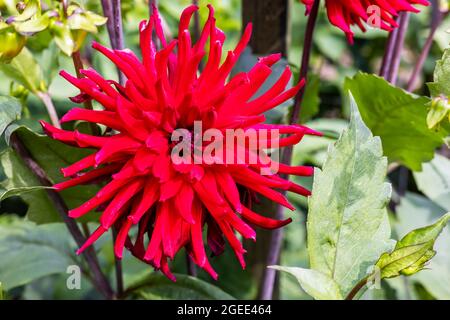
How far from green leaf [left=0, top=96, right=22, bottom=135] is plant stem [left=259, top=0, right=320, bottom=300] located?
23 centimetres

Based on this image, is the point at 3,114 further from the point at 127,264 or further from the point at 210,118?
the point at 127,264

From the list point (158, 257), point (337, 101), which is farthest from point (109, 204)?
point (337, 101)

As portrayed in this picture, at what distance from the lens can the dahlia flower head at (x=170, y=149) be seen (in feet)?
1.50

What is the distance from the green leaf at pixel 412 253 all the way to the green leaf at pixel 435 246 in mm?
296

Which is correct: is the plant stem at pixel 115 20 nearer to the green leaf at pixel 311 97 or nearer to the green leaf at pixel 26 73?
the green leaf at pixel 26 73

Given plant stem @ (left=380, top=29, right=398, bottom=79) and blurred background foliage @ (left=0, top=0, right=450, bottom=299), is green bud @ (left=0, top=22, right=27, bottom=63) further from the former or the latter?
plant stem @ (left=380, top=29, right=398, bottom=79)

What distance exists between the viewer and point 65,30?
1.57 ft

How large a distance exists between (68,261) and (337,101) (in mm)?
928

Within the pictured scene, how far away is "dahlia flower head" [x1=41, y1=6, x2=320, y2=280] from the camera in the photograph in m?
0.46

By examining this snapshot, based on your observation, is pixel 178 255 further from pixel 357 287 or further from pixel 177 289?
A: pixel 357 287

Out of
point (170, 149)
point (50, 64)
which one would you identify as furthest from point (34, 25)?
point (50, 64)

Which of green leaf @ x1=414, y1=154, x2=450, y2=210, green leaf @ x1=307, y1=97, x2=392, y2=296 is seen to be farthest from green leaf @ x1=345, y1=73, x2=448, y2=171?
green leaf @ x1=307, y1=97, x2=392, y2=296

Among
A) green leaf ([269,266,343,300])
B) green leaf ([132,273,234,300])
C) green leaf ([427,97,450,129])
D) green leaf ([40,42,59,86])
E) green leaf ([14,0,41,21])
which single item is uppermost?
green leaf ([14,0,41,21])

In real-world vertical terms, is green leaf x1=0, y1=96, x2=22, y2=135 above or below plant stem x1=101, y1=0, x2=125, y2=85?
below
